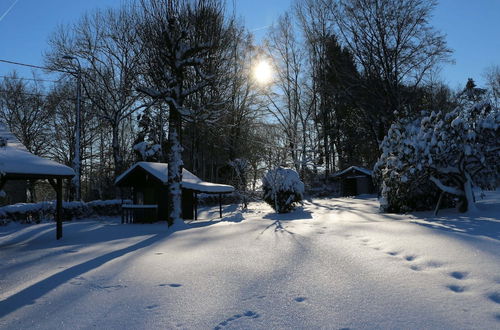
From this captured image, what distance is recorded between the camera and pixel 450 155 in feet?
35.4

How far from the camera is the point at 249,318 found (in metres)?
3.45

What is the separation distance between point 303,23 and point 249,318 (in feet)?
98.9

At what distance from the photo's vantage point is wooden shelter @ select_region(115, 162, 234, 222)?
686 inches

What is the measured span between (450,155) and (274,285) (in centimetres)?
879

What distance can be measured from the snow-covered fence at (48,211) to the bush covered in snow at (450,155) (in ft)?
56.3

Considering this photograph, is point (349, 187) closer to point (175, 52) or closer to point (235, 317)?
point (175, 52)

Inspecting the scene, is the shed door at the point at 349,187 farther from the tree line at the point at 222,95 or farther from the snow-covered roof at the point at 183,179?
the snow-covered roof at the point at 183,179

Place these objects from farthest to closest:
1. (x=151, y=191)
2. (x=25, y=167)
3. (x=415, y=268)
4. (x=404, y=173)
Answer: (x=151, y=191), (x=404, y=173), (x=25, y=167), (x=415, y=268)

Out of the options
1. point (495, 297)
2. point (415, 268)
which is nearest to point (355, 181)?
point (415, 268)

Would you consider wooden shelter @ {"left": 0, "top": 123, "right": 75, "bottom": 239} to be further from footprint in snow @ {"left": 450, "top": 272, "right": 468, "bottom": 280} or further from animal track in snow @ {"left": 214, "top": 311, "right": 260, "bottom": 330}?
footprint in snow @ {"left": 450, "top": 272, "right": 468, "bottom": 280}

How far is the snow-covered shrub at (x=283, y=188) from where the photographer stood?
16.8 m

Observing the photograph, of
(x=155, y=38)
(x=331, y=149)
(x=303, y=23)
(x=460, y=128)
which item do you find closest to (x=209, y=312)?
(x=460, y=128)

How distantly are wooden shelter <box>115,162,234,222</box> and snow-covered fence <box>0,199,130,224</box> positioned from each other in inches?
163

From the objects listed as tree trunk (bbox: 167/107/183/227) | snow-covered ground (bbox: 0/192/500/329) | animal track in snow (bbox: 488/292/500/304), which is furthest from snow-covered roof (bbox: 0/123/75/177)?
animal track in snow (bbox: 488/292/500/304)
